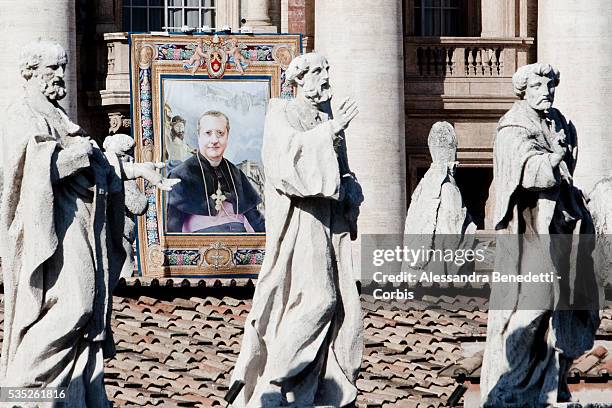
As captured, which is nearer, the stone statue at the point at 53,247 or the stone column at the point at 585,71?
the stone statue at the point at 53,247

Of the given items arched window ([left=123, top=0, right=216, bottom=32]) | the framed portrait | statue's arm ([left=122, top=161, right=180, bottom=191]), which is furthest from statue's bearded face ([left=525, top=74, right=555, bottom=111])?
arched window ([left=123, top=0, right=216, bottom=32])

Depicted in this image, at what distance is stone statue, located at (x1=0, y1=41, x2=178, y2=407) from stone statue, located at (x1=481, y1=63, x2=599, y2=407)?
3438 millimetres

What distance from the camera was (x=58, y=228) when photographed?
1936cm

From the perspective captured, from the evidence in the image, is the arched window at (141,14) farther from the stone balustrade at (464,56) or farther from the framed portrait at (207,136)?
the framed portrait at (207,136)

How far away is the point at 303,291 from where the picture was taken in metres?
20.7

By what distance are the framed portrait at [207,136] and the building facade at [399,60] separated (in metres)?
1.10

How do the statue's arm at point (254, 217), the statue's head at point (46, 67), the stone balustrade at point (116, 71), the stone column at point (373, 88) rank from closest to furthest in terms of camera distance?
the statue's head at point (46, 67)
the statue's arm at point (254, 217)
the stone column at point (373, 88)
the stone balustrade at point (116, 71)

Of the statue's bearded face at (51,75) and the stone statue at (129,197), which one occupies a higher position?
the statue's bearded face at (51,75)

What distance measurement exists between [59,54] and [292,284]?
2425 mm

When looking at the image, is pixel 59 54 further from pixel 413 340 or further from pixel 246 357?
pixel 413 340

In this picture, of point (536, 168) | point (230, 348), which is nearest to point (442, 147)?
point (230, 348)

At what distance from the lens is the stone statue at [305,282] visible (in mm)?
20562

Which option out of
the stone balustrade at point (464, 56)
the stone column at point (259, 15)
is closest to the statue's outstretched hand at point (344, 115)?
the stone column at point (259, 15)

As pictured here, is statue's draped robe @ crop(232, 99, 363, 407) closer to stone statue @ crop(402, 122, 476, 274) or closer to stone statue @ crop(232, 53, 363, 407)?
stone statue @ crop(232, 53, 363, 407)
